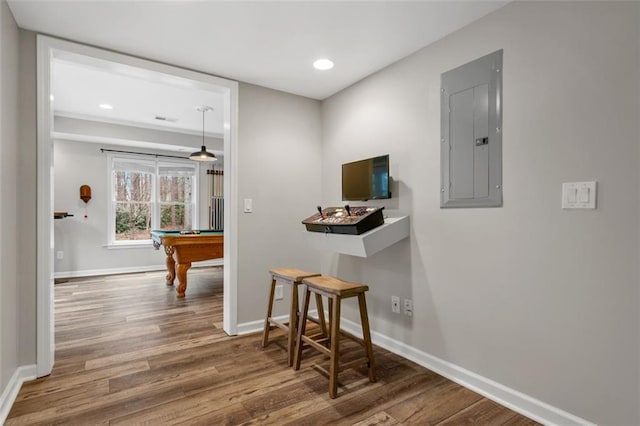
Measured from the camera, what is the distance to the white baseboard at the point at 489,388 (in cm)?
172

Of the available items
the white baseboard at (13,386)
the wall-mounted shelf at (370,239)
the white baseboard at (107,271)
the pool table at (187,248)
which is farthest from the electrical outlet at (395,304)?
the white baseboard at (107,271)

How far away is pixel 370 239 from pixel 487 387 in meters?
1.12

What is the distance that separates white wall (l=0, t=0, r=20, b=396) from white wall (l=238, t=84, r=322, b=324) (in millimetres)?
1517

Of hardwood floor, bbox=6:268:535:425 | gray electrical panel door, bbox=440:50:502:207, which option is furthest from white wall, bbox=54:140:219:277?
gray electrical panel door, bbox=440:50:502:207

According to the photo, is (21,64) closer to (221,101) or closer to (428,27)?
(221,101)

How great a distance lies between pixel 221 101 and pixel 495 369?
13.0 ft

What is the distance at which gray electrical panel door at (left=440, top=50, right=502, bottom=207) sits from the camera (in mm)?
1992

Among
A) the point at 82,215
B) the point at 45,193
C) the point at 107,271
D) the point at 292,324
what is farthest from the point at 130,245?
the point at 292,324

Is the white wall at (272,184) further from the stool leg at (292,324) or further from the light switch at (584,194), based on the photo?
the light switch at (584,194)

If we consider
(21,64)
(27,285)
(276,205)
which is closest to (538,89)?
(276,205)

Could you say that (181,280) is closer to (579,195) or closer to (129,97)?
(129,97)

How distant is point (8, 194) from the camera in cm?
194

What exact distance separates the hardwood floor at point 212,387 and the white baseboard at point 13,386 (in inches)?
1.6

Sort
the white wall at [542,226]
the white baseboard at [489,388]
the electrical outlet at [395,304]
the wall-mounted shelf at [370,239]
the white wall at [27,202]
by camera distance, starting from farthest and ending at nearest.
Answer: the electrical outlet at [395,304]
the wall-mounted shelf at [370,239]
the white wall at [27,202]
the white baseboard at [489,388]
the white wall at [542,226]
